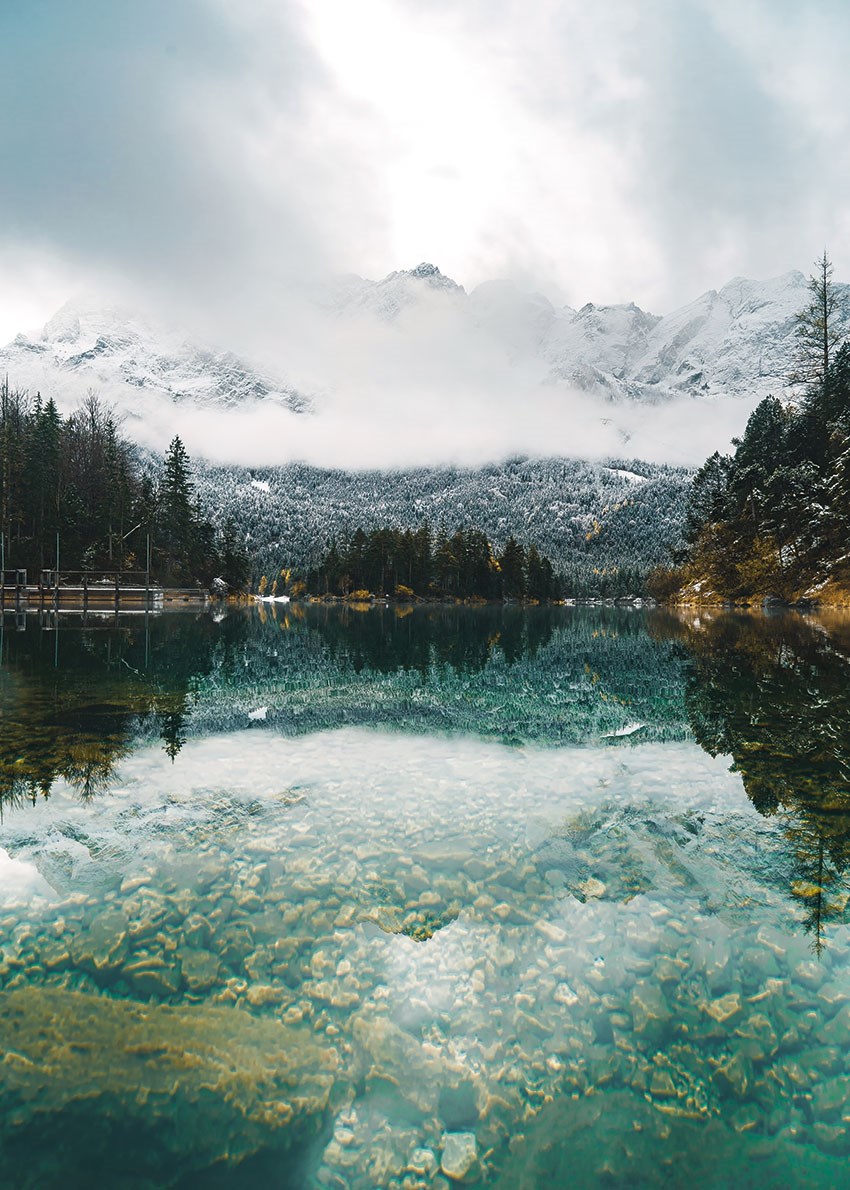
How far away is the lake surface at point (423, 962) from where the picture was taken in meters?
4.44

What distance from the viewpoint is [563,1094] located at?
488cm

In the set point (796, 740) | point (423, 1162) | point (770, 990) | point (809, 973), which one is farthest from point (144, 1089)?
point (796, 740)

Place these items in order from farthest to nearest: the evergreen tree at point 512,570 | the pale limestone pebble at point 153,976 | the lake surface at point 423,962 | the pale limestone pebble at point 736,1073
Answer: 1. the evergreen tree at point 512,570
2. the pale limestone pebble at point 153,976
3. the pale limestone pebble at point 736,1073
4. the lake surface at point 423,962

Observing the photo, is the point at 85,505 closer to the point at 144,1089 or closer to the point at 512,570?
the point at 512,570

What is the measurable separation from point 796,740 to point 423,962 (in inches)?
481

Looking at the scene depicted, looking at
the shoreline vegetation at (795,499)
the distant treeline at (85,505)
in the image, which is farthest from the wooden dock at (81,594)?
the shoreline vegetation at (795,499)

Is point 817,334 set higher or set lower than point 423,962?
higher

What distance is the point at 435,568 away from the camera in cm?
14262

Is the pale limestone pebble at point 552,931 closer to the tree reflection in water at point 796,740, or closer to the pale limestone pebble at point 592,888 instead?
the pale limestone pebble at point 592,888

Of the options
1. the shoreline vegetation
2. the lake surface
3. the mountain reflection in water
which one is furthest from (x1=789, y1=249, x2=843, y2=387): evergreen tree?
the lake surface

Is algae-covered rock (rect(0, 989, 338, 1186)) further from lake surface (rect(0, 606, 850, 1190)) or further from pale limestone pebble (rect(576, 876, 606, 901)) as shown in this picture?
pale limestone pebble (rect(576, 876, 606, 901))

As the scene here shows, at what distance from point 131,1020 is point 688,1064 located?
4699 mm

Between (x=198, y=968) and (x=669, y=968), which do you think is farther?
(x=669, y=968)

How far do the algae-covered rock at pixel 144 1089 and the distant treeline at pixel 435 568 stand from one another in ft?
440
